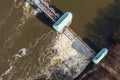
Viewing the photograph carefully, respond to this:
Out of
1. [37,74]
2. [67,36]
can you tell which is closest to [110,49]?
[67,36]

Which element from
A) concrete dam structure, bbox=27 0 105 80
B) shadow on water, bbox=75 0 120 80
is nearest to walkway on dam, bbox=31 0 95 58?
concrete dam structure, bbox=27 0 105 80

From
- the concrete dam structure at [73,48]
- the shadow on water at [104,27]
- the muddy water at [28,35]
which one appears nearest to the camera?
the concrete dam structure at [73,48]

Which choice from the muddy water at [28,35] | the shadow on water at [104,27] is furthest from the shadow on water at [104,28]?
the muddy water at [28,35]

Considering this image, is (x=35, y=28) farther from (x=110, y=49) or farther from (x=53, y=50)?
(x=110, y=49)

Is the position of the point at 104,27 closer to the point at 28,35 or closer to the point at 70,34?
the point at 70,34

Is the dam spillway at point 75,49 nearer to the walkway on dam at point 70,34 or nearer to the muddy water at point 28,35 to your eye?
the walkway on dam at point 70,34

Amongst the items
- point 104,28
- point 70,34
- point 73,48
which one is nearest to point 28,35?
point 70,34
